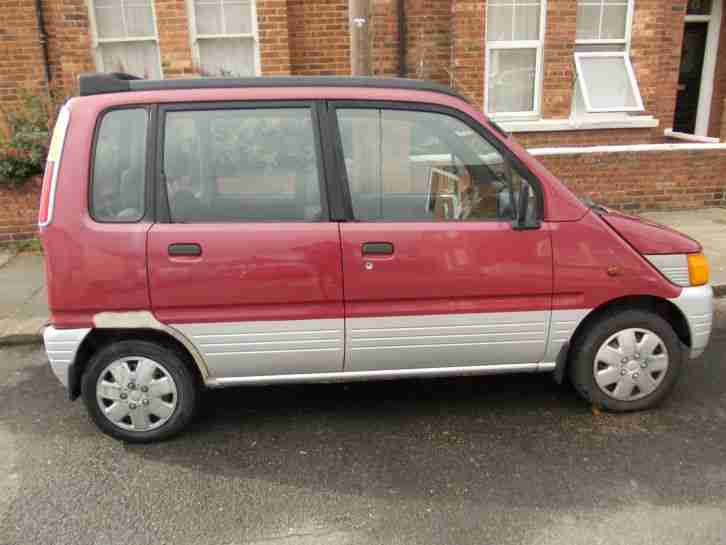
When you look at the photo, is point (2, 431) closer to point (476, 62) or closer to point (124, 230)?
point (124, 230)

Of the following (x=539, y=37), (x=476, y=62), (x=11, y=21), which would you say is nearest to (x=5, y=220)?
(x=11, y=21)

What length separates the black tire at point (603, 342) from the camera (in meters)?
3.35

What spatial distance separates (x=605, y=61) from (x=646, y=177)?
1745 millimetres

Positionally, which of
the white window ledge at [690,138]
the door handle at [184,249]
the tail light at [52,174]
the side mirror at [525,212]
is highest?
the tail light at [52,174]

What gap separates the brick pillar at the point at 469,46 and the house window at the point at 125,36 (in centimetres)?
381

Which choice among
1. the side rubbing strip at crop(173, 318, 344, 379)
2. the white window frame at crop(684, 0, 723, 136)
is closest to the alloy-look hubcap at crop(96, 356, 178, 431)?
the side rubbing strip at crop(173, 318, 344, 379)

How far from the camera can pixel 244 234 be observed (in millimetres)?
3043

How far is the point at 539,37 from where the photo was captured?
26.2ft

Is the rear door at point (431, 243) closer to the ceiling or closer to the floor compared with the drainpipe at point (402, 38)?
closer to the floor

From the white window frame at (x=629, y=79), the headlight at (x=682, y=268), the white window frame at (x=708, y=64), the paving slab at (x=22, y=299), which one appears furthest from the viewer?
the white window frame at (x=708, y=64)

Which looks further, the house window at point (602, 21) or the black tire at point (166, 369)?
the house window at point (602, 21)

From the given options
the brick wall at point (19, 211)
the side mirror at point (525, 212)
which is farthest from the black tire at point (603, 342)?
the brick wall at point (19, 211)

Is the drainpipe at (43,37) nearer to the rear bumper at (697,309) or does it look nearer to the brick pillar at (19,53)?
the brick pillar at (19,53)

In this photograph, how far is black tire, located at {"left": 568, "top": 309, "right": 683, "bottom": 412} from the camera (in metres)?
3.35
